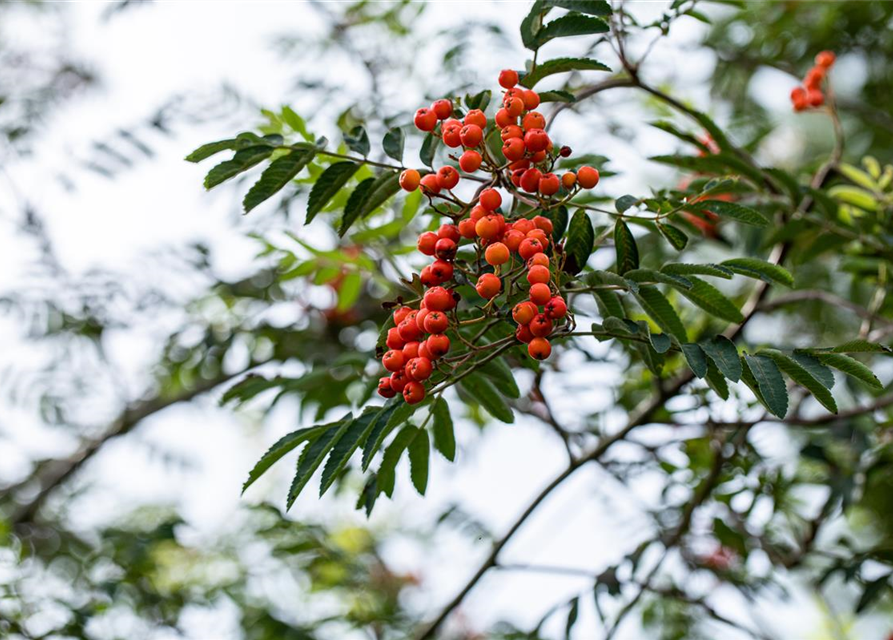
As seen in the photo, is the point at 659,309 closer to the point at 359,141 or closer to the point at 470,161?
the point at 470,161

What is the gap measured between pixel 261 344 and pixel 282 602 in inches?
47.5

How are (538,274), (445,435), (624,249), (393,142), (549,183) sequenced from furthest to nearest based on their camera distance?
(445,435)
(393,142)
(624,249)
(549,183)
(538,274)

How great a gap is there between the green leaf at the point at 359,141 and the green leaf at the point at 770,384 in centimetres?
67

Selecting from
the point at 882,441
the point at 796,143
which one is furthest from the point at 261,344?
the point at 796,143

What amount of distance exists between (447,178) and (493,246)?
0.48 feet

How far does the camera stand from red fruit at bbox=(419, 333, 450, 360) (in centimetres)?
118

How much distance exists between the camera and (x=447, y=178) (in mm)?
1281

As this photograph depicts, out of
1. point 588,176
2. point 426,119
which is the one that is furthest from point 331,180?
point 588,176

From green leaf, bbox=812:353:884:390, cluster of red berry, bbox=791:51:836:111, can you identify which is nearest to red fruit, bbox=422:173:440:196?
green leaf, bbox=812:353:884:390

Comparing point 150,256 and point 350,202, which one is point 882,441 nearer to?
point 350,202

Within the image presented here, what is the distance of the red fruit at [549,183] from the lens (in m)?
1.26

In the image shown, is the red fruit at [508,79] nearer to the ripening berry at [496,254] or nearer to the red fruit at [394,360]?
the ripening berry at [496,254]

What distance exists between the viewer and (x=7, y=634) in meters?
2.48

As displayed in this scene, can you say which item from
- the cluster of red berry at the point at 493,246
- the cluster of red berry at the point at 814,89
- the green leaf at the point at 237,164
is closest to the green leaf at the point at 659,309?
the cluster of red berry at the point at 493,246
